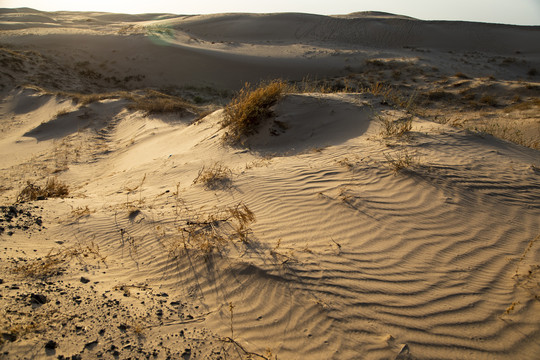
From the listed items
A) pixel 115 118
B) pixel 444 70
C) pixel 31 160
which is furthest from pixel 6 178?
pixel 444 70

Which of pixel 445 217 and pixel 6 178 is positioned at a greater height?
pixel 445 217

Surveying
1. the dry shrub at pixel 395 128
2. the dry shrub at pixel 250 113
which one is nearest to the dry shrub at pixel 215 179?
the dry shrub at pixel 250 113

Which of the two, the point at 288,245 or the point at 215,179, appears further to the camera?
the point at 215,179

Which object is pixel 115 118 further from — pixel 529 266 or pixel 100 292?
pixel 529 266

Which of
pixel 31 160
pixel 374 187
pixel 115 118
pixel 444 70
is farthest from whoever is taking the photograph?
pixel 444 70

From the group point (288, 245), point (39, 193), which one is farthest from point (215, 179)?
point (39, 193)

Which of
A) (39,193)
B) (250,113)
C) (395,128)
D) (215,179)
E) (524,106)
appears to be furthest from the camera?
(524,106)

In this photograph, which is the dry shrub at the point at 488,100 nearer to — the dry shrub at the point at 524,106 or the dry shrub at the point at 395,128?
the dry shrub at the point at 524,106

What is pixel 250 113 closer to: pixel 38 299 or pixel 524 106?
pixel 38 299

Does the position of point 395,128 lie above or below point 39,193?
above

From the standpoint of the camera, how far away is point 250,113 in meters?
6.93

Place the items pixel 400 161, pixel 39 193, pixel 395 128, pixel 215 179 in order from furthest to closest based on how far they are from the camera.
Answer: pixel 395 128, pixel 39 193, pixel 215 179, pixel 400 161

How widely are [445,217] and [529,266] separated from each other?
2.73ft

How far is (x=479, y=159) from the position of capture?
440 cm
